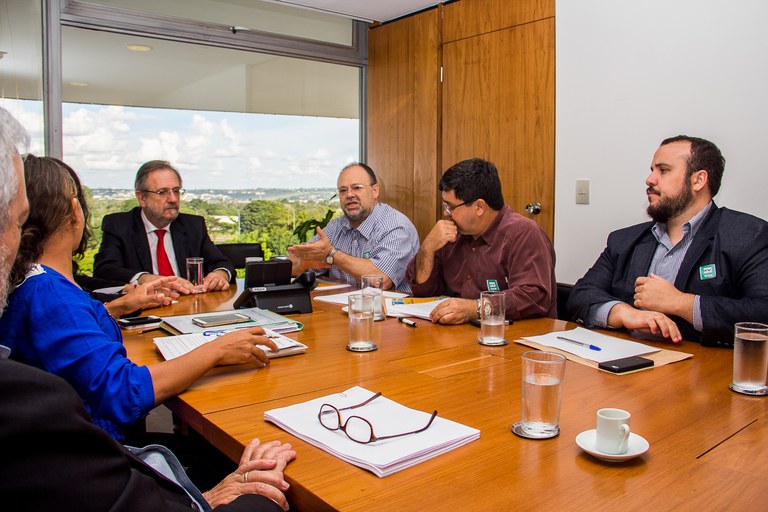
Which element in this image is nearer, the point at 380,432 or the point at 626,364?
the point at 380,432

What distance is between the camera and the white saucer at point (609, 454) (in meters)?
1.09

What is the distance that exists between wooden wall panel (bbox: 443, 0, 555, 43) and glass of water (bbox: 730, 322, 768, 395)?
2.94m

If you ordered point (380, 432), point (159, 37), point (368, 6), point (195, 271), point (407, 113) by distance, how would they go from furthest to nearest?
1. point (407, 113)
2. point (368, 6)
3. point (159, 37)
4. point (195, 271)
5. point (380, 432)

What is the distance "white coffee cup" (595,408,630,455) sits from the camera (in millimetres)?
1102

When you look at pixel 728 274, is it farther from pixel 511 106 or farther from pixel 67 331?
pixel 511 106

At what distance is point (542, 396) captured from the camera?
4.02 feet

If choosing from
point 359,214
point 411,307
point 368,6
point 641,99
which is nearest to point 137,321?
point 411,307

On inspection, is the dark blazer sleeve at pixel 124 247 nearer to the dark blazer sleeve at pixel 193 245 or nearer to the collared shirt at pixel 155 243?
the collared shirt at pixel 155 243

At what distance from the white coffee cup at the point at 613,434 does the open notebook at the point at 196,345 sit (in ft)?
3.17

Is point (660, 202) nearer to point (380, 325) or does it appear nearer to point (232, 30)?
point (380, 325)

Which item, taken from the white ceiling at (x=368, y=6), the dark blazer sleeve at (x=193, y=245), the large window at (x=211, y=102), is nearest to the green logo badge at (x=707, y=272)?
the dark blazer sleeve at (x=193, y=245)

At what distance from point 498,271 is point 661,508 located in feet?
6.12

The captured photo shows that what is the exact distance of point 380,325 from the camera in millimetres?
2264

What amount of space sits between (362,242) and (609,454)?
2.67 metres
